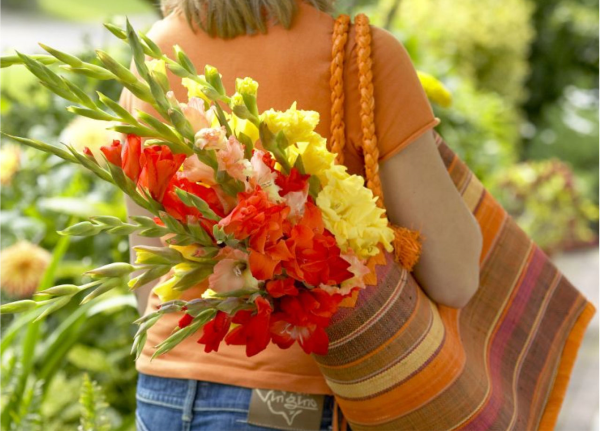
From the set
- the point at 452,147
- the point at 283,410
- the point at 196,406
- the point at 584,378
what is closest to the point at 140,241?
the point at 196,406

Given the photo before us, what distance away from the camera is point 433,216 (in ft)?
4.52

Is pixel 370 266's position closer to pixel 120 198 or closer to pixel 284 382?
pixel 284 382

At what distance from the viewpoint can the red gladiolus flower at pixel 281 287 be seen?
1.09m

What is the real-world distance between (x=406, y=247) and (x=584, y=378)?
2.94m

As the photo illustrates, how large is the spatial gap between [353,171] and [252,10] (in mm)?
339

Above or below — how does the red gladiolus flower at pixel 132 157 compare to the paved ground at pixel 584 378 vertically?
above

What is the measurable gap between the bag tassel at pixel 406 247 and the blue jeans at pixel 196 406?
0.30 metres

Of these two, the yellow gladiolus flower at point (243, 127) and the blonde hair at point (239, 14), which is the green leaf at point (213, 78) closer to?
the yellow gladiolus flower at point (243, 127)

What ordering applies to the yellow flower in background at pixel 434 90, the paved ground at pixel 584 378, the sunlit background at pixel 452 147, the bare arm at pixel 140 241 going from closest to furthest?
the bare arm at pixel 140 241
the yellow flower in background at pixel 434 90
the sunlit background at pixel 452 147
the paved ground at pixel 584 378

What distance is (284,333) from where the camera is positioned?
3.76ft

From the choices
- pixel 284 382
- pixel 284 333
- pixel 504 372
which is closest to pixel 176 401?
pixel 284 382

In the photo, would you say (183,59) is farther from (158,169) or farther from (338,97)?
(338,97)

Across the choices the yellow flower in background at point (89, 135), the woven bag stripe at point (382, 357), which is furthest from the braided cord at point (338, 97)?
the yellow flower in background at point (89, 135)

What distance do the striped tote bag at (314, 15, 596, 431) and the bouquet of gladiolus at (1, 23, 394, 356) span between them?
0.52 ft
